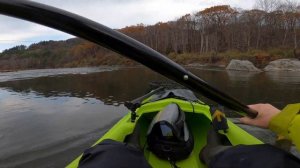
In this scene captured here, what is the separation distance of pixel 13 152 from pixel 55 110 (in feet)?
A: 12.2

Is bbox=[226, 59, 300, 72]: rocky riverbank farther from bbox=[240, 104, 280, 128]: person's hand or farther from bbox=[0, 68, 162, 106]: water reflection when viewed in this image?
bbox=[240, 104, 280, 128]: person's hand

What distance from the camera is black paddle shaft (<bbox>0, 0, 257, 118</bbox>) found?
2.37 feet

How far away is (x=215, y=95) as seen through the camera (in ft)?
3.88

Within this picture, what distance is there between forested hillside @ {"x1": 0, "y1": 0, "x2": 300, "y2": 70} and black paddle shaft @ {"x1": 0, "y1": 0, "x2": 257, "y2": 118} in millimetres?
34601

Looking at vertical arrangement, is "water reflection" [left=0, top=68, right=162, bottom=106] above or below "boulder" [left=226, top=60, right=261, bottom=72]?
above

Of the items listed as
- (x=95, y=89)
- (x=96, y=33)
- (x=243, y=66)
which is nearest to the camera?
(x=96, y=33)

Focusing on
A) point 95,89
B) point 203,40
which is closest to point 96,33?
point 95,89

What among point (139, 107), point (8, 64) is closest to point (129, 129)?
point (139, 107)

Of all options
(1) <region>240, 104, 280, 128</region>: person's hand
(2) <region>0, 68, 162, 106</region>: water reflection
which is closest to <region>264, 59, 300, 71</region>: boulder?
(2) <region>0, 68, 162, 106</region>: water reflection

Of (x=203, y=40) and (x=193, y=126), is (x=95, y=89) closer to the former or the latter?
(x=193, y=126)

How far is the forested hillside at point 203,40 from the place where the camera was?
4397 cm

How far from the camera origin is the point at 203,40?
55625 mm

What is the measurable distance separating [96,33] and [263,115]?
921mm

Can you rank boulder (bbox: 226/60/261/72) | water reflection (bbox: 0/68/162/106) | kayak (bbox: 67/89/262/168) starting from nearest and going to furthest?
kayak (bbox: 67/89/262/168) < water reflection (bbox: 0/68/162/106) < boulder (bbox: 226/60/261/72)
